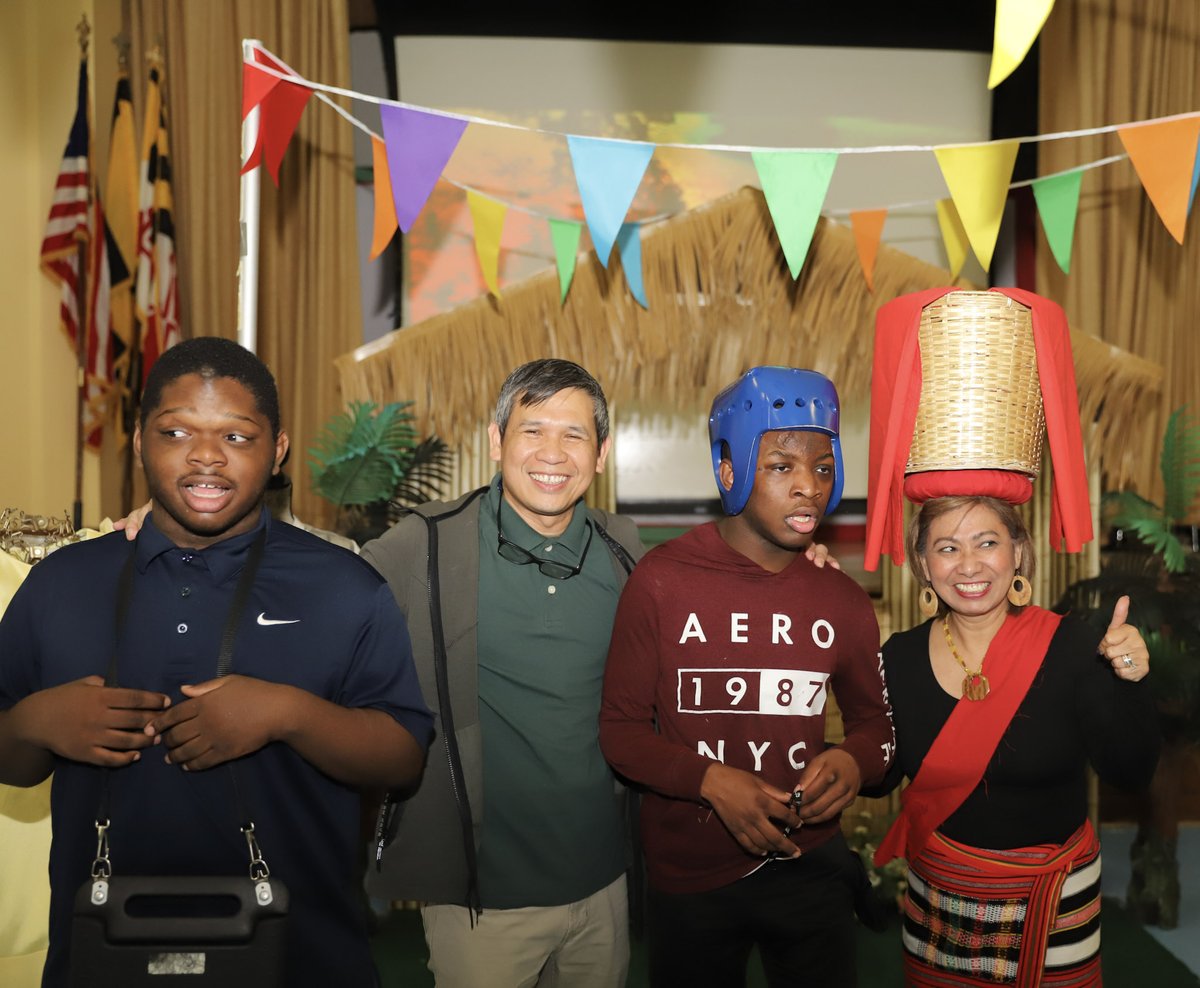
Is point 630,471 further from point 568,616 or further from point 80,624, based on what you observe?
point 80,624

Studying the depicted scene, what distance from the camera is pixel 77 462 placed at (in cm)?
485

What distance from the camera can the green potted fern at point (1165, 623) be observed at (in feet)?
11.1

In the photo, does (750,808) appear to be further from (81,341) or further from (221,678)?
(81,341)

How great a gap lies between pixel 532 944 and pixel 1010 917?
86 centimetres

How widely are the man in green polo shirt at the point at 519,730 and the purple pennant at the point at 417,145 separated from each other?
1.27m

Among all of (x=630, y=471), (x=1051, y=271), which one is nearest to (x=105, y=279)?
(x=630, y=471)

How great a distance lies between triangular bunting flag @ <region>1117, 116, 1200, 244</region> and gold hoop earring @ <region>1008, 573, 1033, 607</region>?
1.54 meters

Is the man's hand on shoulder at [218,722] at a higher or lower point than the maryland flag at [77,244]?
lower

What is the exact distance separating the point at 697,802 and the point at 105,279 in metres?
3.99

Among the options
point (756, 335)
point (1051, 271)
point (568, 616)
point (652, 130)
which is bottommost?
point (568, 616)

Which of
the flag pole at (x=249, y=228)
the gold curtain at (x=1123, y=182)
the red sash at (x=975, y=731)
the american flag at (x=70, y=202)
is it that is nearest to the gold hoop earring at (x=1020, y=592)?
the red sash at (x=975, y=731)

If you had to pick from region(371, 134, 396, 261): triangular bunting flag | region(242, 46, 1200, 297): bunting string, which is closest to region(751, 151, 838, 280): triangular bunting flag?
region(242, 46, 1200, 297): bunting string

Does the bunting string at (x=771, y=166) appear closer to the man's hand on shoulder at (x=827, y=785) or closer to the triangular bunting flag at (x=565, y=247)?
the triangular bunting flag at (x=565, y=247)

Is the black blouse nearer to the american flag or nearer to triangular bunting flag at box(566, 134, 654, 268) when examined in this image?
triangular bunting flag at box(566, 134, 654, 268)
